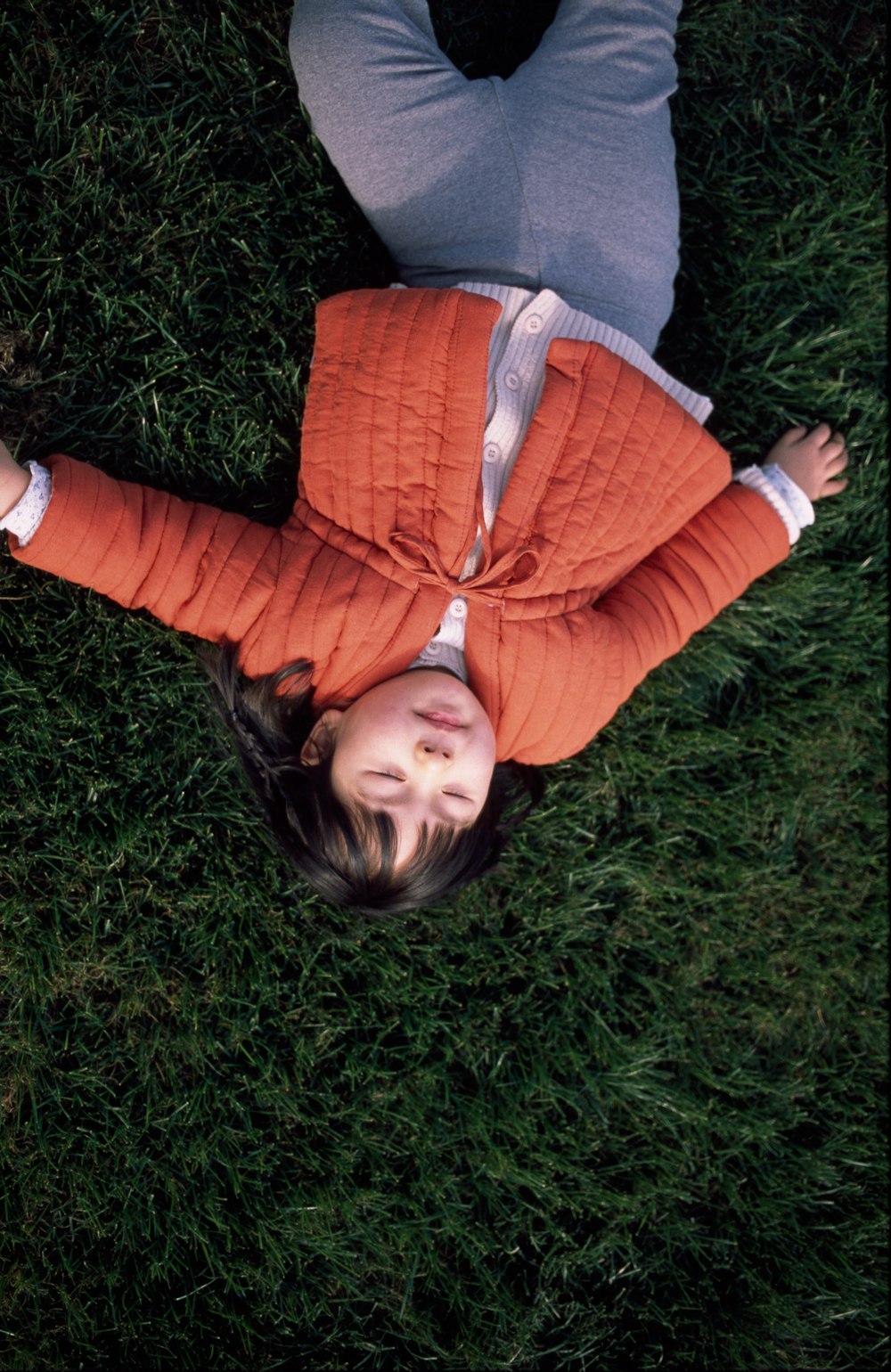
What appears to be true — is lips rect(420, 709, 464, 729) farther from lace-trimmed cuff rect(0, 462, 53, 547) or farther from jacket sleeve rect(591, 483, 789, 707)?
lace-trimmed cuff rect(0, 462, 53, 547)

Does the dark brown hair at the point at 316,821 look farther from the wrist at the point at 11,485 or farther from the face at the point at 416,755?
the wrist at the point at 11,485

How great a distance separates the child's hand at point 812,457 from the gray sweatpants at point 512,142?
679mm

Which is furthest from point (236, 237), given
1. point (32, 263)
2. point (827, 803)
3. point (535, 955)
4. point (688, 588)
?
point (827, 803)

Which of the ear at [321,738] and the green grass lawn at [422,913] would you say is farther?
the green grass lawn at [422,913]

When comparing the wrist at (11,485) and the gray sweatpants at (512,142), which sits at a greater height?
the gray sweatpants at (512,142)

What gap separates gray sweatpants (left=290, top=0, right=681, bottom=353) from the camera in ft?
7.24

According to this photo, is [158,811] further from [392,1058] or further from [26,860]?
[392,1058]

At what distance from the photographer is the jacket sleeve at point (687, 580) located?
2438 millimetres

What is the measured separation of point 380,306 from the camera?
7.20 ft

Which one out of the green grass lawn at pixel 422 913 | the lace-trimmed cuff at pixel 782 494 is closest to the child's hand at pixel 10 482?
the green grass lawn at pixel 422 913

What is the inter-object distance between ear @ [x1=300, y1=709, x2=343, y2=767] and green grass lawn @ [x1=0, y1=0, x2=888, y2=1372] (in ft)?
1.10

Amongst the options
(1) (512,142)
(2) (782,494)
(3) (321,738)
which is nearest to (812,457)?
(2) (782,494)

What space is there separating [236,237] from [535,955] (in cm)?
202

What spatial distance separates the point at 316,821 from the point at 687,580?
1086 mm
